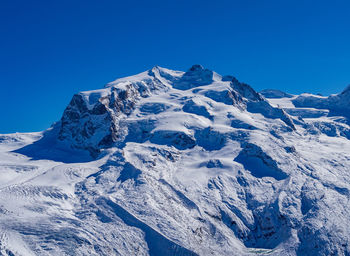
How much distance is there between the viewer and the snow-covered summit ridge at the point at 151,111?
141625 mm

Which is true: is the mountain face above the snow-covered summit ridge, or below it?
below

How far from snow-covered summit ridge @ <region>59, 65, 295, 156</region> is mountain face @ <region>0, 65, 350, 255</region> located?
1.98 ft

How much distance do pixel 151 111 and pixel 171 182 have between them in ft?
203

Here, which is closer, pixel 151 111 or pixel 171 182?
pixel 171 182

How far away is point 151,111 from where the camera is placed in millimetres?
161625

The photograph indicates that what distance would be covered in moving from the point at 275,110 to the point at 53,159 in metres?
103

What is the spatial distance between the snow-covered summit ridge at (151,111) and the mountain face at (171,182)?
0.60 meters

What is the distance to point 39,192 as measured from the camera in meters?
93.9

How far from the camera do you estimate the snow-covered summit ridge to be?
142 m

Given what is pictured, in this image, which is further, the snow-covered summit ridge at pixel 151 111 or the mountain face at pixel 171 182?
the snow-covered summit ridge at pixel 151 111

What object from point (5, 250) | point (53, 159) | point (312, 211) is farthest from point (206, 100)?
point (5, 250)

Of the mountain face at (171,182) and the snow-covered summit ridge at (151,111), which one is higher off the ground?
the snow-covered summit ridge at (151,111)

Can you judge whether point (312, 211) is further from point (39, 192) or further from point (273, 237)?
point (39, 192)

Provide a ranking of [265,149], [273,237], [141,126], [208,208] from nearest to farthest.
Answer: [273,237] < [208,208] < [265,149] < [141,126]
